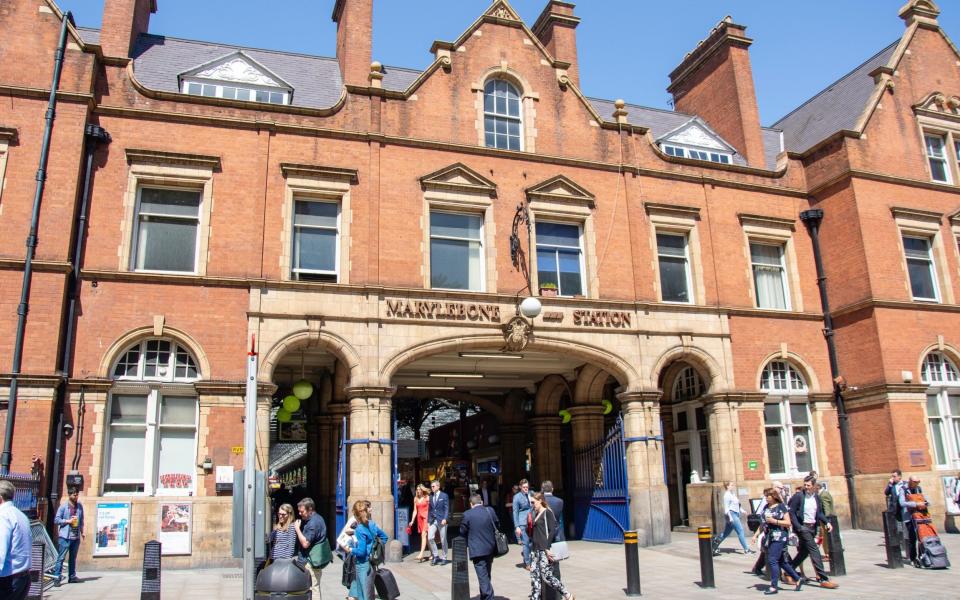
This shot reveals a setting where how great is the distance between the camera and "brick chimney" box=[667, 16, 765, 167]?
25.0 m

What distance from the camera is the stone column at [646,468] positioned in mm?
18859

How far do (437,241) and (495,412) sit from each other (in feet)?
31.1

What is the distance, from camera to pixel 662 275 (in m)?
21.4

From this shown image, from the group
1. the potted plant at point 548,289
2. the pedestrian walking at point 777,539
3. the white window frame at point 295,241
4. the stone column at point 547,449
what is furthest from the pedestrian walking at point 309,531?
the stone column at point 547,449

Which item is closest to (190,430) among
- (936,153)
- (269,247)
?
(269,247)

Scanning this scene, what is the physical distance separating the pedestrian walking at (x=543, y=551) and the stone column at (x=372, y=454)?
6317 millimetres

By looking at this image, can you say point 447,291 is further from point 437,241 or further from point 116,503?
point 116,503

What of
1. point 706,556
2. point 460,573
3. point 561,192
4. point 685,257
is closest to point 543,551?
point 460,573

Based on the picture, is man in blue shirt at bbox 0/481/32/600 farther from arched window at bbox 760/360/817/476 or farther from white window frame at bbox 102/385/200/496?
arched window at bbox 760/360/817/476

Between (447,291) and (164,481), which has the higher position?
(447,291)

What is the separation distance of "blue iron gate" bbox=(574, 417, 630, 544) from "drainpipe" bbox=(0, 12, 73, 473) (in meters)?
13.8

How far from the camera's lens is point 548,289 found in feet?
64.7

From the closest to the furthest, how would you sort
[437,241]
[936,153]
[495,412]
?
[437,241] → [936,153] → [495,412]

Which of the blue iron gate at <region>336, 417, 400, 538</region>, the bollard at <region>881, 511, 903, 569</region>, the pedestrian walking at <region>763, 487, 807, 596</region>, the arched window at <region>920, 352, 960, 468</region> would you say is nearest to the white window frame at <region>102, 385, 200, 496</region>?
the blue iron gate at <region>336, 417, 400, 538</region>
